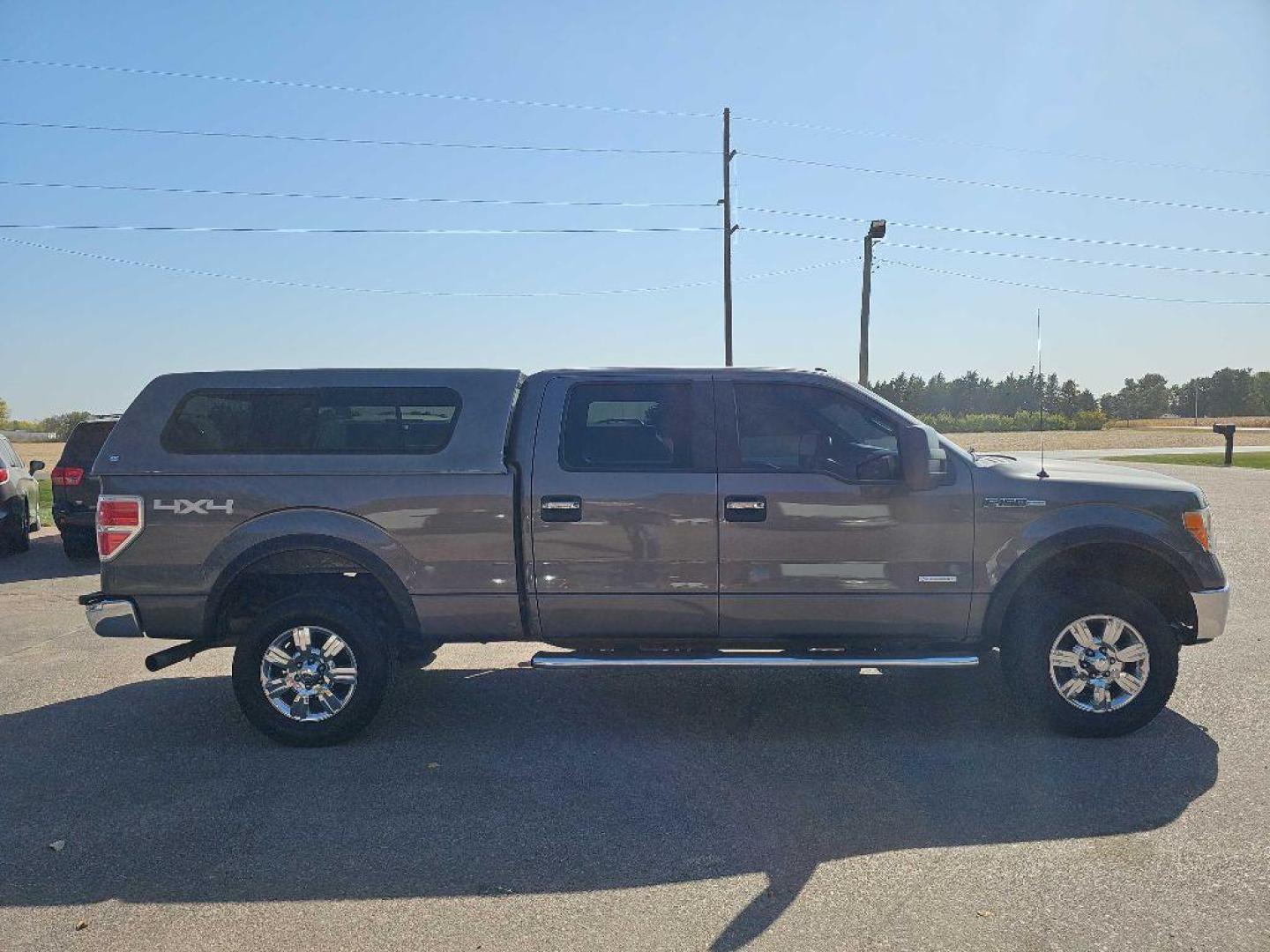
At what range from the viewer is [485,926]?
333cm

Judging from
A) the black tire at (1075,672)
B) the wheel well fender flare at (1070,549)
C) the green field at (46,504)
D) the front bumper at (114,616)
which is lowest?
the green field at (46,504)

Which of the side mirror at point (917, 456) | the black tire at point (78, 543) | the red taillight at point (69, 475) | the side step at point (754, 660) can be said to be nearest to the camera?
the side mirror at point (917, 456)

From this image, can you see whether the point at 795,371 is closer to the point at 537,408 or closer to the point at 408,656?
the point at 537,408

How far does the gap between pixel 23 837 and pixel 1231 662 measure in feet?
23.5

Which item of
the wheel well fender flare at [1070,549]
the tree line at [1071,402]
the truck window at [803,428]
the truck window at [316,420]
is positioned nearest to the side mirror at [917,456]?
the truck window at [803,428]

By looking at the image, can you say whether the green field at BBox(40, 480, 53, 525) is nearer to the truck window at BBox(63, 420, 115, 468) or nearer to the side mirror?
the truck window at BBox(63, 420, 115, 468)

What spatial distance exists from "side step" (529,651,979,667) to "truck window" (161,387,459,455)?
4.53 ft

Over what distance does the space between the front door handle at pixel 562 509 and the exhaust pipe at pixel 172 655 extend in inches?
83.0

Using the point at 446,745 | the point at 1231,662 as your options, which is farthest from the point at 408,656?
the point at 1231,662

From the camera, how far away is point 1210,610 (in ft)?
17.0

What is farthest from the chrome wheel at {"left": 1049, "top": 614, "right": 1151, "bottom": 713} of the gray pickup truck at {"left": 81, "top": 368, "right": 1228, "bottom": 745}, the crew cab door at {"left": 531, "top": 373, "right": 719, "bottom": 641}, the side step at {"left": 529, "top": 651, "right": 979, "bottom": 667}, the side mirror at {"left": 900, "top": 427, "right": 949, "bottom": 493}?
the crew cab door at {"left": 531, "top": 373, "right": 719, "bottom": 641}

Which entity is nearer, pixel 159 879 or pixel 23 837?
pixel 159 879

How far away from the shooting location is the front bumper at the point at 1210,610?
5.17 meters

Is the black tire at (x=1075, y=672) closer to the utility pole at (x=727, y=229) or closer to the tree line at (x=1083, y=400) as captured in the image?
the utility pole at (x=727, y=229)
